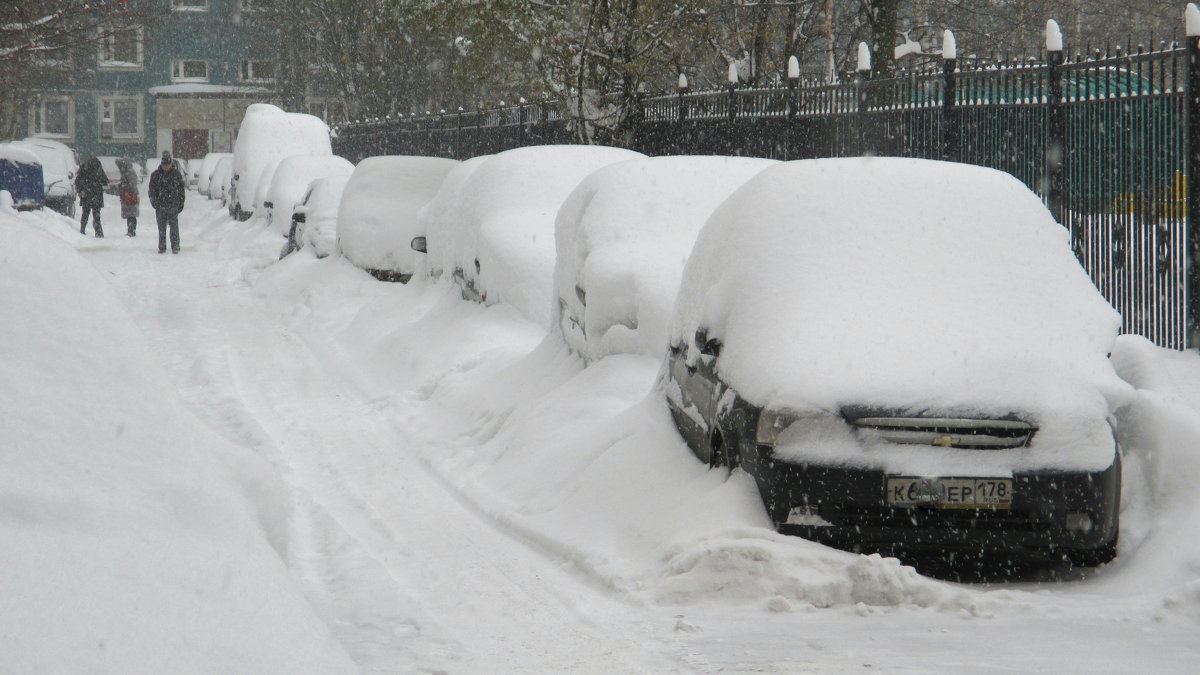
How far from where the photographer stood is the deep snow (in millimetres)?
2613

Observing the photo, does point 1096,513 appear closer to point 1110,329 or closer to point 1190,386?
point 1110,329

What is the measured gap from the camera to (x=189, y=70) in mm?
80062

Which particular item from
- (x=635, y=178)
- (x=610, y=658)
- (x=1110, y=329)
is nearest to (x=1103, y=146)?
(x=635, y=178)

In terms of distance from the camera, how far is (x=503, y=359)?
36.1ft

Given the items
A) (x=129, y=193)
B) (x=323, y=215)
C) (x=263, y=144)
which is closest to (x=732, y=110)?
(x=323, y=215)

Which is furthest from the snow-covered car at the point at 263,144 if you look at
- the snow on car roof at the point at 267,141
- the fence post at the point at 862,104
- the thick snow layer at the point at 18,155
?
the fence post at the point at 862,104

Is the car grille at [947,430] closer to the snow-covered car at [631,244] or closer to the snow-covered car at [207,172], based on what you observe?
the snow-covered car at [631,244]

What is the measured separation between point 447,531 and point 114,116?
3048 inches

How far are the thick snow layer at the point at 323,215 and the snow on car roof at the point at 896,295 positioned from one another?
12440 millimetres

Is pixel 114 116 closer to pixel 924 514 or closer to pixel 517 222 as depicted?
pixel 517 222

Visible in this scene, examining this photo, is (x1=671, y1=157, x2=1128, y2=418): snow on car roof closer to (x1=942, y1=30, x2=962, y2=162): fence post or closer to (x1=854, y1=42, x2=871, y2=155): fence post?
(x1=942, y1=30, x2=962, y2=162): fence post

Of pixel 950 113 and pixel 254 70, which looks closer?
pixel 950 113

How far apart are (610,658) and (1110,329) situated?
2.98 metres

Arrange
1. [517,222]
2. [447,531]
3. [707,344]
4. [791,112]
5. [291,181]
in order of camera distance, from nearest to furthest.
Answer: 1. [707,344]
2. [447,531]
3. [517,222]
4. [791,112]
5. [291,181]
